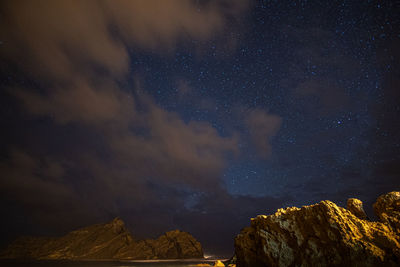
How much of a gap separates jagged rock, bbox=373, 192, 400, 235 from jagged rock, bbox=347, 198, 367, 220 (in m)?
1.61

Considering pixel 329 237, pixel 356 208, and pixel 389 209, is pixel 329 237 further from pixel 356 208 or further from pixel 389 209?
pixel 389 209

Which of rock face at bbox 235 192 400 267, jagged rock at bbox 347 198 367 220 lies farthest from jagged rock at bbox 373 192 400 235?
jagged rock at bbox 347 198 367 220

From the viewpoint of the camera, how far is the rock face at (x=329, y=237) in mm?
23812

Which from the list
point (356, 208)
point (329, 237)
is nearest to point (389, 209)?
point (356, 208)

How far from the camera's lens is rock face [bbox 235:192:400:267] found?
78.1 ft

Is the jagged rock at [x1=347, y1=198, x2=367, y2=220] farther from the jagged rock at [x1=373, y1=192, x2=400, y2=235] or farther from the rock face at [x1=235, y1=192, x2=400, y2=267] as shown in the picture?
the jagged rock at [x1=373, y1=192, x2=400, y2=235]

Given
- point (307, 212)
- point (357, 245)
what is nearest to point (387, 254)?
point (357, 245)

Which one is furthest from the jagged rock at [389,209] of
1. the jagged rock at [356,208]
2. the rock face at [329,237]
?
the jagged rock at [356,208]

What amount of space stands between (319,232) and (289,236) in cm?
510

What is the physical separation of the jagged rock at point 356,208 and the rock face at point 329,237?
17cm

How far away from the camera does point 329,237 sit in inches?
1070

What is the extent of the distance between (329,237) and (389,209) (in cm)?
873

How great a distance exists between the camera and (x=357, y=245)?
2445cm

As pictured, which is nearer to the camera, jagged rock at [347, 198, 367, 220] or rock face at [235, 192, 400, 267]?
rock face at [235, 192, 400, 267]
